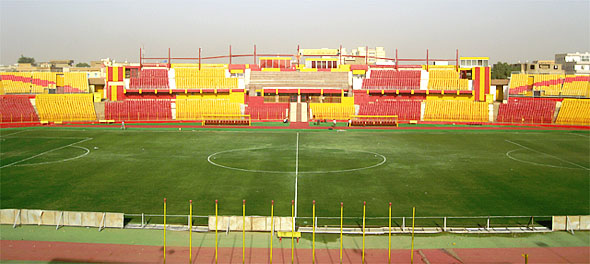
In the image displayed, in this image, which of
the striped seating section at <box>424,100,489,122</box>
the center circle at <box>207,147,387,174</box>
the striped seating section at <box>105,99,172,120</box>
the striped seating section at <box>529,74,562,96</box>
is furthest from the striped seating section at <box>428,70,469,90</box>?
the striped seating section at <box>105,99,172,120</box>

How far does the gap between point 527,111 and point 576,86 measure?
14.5 metres

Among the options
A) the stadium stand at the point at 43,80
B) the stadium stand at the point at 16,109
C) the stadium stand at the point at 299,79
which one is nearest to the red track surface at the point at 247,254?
the stadium stand at the point at 16,109

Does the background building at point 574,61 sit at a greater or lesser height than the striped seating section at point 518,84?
greater

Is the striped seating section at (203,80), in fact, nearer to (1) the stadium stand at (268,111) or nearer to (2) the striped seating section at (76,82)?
(1) the stadium stand at (268,111)

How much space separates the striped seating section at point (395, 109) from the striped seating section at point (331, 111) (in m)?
1.87

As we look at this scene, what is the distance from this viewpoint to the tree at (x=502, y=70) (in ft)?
459

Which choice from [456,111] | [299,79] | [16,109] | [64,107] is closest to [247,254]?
[456,111]

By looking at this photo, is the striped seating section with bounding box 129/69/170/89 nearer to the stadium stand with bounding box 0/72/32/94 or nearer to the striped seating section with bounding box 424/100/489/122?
the stadium stand with bounding box 0/72/32/94

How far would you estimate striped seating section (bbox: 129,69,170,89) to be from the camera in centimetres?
7750

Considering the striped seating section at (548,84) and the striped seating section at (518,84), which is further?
the striped seating section at (518,84)

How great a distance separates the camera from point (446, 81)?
77562 millimetres

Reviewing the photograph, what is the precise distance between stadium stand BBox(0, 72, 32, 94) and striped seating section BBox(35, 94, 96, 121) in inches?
350

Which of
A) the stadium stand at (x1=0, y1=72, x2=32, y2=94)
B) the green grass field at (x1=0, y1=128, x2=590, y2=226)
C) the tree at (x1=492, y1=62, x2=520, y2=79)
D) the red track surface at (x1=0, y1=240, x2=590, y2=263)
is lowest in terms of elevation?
the red track surface at (x1=0, y1=240, x2=590, y2=263)

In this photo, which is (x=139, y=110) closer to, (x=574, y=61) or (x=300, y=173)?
(x=300, y=173)
